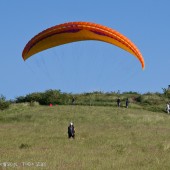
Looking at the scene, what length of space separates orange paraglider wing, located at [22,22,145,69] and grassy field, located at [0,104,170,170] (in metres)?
5.02

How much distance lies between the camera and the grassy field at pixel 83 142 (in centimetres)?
2031

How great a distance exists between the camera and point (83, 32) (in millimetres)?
24844

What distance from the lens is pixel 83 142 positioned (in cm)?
3048

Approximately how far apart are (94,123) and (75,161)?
25.5 m

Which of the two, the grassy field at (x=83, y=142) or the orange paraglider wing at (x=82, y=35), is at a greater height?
the orange paraglider wing at (x=82, y=35)

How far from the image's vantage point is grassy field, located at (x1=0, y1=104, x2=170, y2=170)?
2031 centimetres

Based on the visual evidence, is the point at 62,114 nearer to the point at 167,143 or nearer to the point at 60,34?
the point at 167,143

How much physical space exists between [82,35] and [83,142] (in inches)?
316

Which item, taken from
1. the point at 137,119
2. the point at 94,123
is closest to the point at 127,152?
the point at 94,123

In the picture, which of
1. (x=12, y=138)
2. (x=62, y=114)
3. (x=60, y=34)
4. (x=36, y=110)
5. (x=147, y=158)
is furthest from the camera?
(x=36, y=110)

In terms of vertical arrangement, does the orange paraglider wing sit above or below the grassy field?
above

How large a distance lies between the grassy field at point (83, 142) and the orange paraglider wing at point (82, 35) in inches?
198

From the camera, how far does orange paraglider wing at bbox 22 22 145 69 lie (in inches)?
960

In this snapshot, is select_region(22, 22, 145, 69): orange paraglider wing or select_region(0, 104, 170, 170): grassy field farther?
select_region(22, 22, 145, 69): orange paraglider wing
